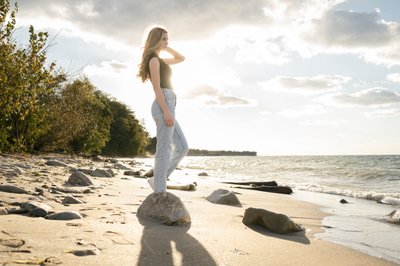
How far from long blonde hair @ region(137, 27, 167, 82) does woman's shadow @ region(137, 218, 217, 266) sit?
6.11 ft

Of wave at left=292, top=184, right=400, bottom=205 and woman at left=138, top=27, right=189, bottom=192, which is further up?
woman at left=138, top=27, right=189, bottom=192

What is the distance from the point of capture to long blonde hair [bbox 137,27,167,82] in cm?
448

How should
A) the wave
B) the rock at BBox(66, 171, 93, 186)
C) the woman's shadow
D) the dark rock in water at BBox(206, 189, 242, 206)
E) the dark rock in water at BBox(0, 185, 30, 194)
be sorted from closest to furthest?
the woman's shadow < the dark rock in water at BBox(0, 185, 30, 194) < the dark rock in water at BBox(206, 189, 242, 206) < the rock at BBox(66, 171, 93, 186) < the wave

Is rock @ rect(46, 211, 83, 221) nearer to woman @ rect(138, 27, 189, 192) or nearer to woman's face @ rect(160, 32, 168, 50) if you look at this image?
woman @ rect(138, 27, 189, 192)

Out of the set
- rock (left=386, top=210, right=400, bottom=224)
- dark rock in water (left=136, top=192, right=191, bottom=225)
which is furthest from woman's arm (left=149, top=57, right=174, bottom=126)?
rock (left=386, top=210, right=400, bottom=224)

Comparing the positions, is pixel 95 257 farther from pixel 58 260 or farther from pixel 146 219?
pixel 146 219

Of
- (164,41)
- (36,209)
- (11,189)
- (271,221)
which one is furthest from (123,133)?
(36,209)

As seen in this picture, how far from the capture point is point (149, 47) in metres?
4.49

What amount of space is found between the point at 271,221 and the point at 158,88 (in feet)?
6.44

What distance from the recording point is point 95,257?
7.66 feet

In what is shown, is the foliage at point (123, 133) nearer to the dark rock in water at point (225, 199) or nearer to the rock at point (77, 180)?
the rock at point (77, 180)

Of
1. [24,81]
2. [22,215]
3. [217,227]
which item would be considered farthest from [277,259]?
[24,81]

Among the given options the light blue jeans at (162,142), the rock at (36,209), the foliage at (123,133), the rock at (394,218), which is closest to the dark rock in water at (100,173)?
the light blue jeans at (162,142)

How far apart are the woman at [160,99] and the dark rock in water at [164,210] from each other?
1.22 ft
